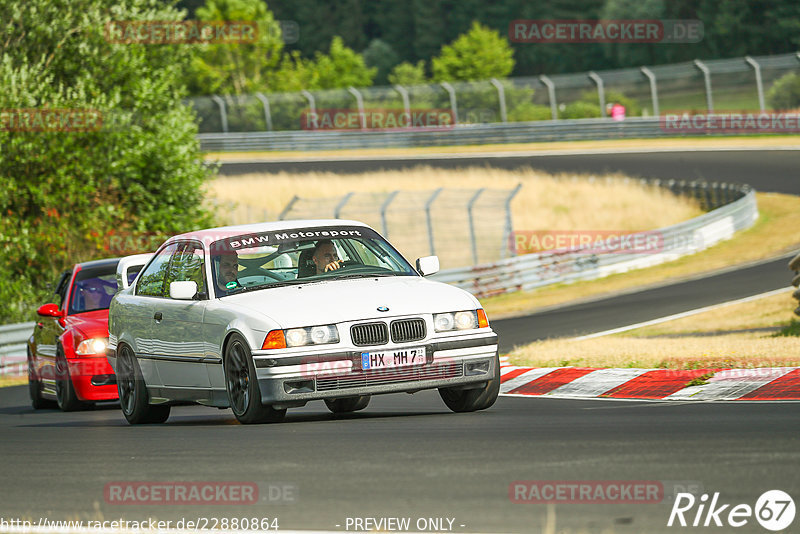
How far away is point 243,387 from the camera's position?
30.0 feet

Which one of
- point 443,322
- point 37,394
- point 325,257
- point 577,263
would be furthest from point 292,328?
point 577,263

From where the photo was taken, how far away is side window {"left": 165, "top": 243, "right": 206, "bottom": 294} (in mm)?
10072

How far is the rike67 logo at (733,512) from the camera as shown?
511 centimetres

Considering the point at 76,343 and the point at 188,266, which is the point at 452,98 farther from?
the point at 188,266

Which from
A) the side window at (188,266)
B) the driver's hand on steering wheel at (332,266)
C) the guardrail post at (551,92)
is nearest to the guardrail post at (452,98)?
the guardrail post at (551,92)

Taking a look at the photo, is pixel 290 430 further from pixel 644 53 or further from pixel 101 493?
pixel 644 53

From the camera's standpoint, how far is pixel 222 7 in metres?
80.2

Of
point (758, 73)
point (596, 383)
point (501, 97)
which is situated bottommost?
point (501, 97)

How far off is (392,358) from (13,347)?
43.1 ft

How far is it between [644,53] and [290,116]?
43.8m

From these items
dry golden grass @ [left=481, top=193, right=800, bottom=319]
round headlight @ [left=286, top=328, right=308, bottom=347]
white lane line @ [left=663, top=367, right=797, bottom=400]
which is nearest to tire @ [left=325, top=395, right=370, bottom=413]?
round headlight @ [left=286, top=328, right=308, bottom=347]

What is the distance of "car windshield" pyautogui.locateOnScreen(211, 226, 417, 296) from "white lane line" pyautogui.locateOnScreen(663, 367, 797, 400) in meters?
2.38

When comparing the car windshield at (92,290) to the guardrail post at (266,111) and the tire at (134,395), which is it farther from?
the guardrail post at (266,111)

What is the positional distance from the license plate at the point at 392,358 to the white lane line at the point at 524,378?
10.4 feet
